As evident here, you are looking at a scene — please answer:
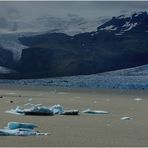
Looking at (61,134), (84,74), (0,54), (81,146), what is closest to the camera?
(81,146)

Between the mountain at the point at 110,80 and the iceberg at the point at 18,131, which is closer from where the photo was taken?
the iceberg at the point at 18,131

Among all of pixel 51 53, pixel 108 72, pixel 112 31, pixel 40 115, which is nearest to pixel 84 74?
pixel 108 72

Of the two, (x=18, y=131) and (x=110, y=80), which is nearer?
(x=18, y=131)

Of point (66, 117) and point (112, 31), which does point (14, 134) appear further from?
point (112, 31)

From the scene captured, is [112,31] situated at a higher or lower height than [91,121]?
higher

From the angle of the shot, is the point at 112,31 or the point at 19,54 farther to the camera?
the point at 112,31

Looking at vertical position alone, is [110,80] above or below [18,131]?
above

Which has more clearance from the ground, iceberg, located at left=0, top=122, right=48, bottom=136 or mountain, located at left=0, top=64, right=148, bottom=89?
mountain, located at left=0, top=64, right=148, bottom=89

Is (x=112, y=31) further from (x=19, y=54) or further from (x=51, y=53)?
(x=19, y=54)

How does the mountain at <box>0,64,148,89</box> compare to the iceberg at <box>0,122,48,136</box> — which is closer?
the iceberg at <box>0,122,48,136</box>

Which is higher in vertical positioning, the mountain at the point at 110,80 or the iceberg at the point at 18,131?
the mountain at the point at 110,80

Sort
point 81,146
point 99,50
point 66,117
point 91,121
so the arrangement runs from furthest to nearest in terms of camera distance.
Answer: point 99,50 → point 66,117 → point 91,121 → point 81,146
